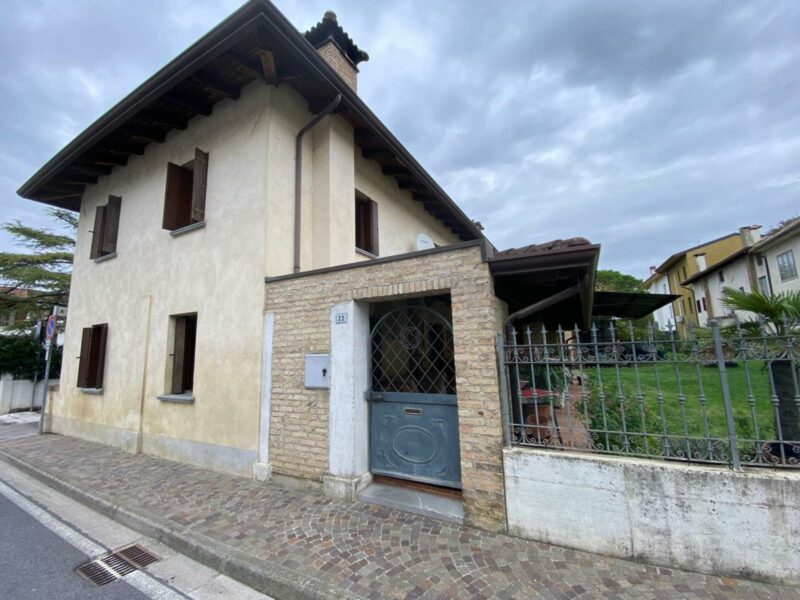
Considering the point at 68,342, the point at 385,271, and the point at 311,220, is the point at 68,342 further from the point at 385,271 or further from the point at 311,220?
the point at 385,271

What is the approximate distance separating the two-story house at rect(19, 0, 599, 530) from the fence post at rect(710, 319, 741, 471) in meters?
1.15

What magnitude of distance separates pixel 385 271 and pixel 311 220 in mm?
2434

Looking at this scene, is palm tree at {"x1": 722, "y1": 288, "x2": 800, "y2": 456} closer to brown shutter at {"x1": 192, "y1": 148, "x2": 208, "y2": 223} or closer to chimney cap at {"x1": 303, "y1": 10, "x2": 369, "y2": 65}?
brown shutter at {"x1": 192, "y1": 148, "x2": 208, "y2": 223}

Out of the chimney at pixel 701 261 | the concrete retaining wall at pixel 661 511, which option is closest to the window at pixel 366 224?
the concrete retaining wall at pixel 661 511

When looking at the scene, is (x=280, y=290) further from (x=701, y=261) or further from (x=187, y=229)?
(x=701, y=261)

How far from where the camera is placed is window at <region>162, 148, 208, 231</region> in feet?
19.6

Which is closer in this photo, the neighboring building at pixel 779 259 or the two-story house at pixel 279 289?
the two-story house at pixel 279 289

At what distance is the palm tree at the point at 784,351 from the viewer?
271 cm

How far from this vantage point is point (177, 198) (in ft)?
21.0

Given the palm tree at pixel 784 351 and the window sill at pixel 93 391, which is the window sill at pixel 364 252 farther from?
the window sill at pixel 93 391

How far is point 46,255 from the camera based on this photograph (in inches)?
522

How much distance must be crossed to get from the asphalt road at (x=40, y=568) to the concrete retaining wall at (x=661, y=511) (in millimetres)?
3340

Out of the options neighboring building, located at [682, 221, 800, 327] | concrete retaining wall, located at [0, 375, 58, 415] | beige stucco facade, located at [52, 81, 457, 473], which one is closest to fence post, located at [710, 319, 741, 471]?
beige stucco facade, located at [52, 81, 457, 473]

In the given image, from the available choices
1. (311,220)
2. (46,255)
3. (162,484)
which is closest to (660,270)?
(311,220)
